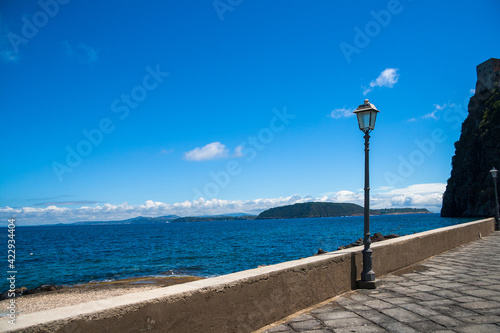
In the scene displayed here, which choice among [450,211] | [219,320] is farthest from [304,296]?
[450,211]

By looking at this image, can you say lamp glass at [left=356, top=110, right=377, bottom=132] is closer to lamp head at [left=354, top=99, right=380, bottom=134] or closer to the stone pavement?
lamp head at [left=354, top=99, right=380, bottom=134]

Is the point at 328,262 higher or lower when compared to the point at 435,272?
higher

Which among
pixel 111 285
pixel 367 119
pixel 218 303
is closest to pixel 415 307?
pixel 218 303

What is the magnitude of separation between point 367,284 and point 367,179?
1721mm

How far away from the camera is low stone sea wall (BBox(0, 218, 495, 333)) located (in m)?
2.33

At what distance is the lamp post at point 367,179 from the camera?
206 inches

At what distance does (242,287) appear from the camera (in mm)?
→ 3410

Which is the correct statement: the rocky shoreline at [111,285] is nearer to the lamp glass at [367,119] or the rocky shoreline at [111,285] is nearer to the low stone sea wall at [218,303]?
the low stone sea wall at [218,303]

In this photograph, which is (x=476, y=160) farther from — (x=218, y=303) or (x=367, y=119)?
(x=218, y=303)

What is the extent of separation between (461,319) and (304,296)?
175 centimetres

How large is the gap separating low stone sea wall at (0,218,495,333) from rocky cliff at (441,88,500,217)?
71.2 metres

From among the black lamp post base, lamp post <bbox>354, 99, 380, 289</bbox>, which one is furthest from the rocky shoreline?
lamp post <bbox>354, 99, 380, 289</bbox>

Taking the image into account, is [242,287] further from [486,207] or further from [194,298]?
[486,207]

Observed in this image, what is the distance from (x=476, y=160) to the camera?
2891 inches
